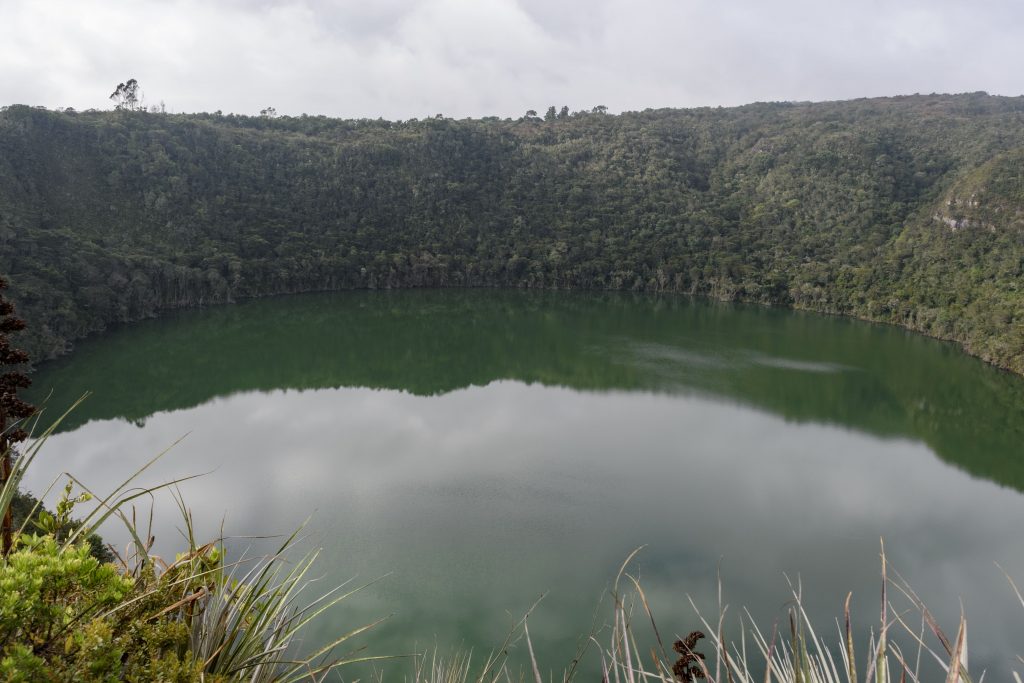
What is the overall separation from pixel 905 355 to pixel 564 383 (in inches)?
764

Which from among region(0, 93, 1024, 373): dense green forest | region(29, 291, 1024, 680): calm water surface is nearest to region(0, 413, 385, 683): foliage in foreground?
region(29, 291, 1024, 680): calm water surface

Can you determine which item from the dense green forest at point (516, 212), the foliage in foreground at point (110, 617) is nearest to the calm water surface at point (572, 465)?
the foliage in foreground at point (110, 617)

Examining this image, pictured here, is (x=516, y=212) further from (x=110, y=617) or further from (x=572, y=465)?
(x=110, y=617)

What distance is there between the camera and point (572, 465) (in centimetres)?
1839

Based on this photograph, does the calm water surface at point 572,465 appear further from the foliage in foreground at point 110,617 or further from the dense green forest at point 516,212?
the dense green forest at point 516,212

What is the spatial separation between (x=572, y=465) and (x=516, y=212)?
48.6 meters

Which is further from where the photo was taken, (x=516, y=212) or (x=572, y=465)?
(x=516, y=212)

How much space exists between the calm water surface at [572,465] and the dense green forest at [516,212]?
566 centimetres

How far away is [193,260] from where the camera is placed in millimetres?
44875

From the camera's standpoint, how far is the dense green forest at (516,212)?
39.2m

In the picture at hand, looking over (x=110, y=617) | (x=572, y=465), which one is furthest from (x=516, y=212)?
(x=110, y=617)

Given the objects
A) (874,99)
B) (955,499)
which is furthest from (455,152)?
(874,99)

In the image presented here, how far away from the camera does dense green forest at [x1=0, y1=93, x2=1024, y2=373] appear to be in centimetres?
3916

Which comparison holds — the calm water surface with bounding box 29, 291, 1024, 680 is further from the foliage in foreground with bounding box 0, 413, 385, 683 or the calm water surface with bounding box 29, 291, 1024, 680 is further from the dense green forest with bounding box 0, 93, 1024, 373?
the dense green forest with bounding box 0, 93, 1024, 373
